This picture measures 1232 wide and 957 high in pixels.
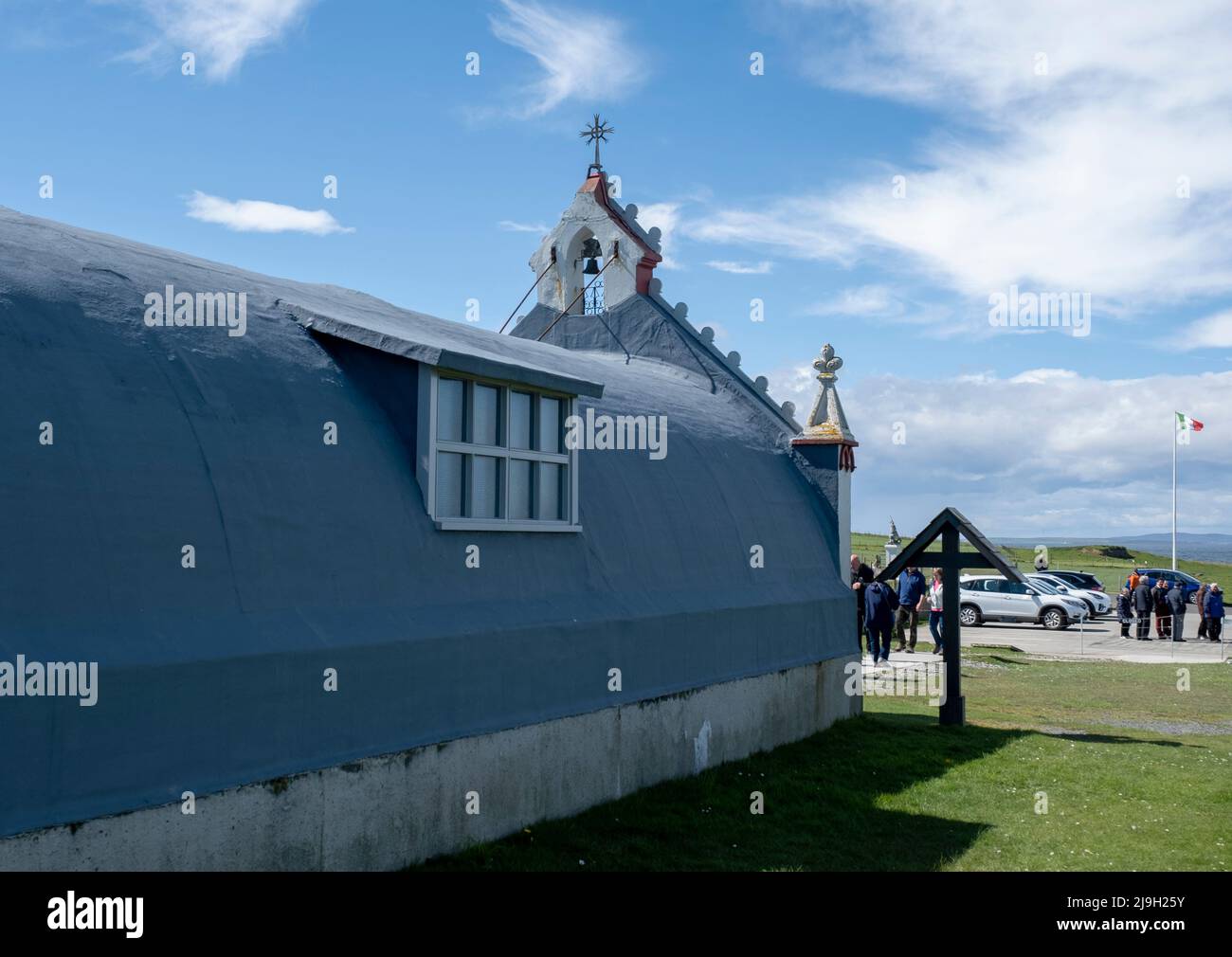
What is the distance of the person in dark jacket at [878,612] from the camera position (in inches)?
858

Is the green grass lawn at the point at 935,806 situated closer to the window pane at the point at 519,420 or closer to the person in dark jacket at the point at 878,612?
the person in dark jacket at the point at 878,612

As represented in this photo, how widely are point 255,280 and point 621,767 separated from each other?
5.77 meters

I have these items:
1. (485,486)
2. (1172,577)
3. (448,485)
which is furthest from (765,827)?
(1172,577)

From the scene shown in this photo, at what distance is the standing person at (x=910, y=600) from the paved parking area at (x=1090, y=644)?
951mm

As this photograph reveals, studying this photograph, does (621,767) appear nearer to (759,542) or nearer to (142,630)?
(759,542)

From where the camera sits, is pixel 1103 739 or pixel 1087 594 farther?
pixel 1087 594

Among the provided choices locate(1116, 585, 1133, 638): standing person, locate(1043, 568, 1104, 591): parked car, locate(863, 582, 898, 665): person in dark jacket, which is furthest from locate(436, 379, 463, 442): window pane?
locate(1043, 568, 1104, 591): parked car

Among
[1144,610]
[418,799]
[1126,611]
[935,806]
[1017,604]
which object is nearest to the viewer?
[418,799]

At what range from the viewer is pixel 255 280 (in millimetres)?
10258

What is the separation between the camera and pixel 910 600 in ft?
83.1

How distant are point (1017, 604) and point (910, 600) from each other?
13931 mm

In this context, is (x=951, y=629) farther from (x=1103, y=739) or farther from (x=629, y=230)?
(x=629, y=230)

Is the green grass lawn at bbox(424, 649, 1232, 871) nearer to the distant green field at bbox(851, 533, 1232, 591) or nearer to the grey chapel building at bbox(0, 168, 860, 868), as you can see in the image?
the grey chapel building at bbox(0, 168, 860, 868)
